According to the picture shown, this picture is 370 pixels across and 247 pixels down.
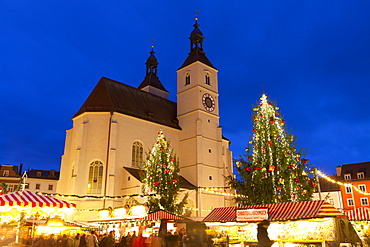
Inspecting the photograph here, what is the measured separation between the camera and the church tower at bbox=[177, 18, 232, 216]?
3688 centimetres

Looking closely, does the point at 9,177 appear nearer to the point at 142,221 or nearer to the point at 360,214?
the point at 142,221

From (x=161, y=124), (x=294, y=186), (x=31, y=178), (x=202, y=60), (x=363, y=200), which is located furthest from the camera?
(x=31, y=178)

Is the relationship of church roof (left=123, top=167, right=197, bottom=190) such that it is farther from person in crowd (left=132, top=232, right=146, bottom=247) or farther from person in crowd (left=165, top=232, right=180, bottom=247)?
person in crowd (left=165, top=232, right=180, bottom=247)

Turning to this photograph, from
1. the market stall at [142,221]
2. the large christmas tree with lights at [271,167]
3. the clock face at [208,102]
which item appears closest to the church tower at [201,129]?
the clock face at [208,102]

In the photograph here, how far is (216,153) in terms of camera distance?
39.5 m

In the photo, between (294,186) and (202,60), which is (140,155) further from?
(294,186)

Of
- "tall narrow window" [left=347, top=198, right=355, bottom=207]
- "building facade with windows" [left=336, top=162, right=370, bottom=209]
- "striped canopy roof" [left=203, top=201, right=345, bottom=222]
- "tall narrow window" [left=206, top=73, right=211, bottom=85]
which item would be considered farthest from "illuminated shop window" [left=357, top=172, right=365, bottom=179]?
"striped canopy roof" [left=203, top=201, right=345, bottom=222]

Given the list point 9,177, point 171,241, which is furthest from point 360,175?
point 9,177

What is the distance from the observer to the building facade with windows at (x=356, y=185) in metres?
45.6

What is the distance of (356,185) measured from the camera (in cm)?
4697

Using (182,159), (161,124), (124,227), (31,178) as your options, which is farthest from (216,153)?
(31,178)

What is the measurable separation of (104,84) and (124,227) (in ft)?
61.3

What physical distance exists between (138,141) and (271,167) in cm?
1951

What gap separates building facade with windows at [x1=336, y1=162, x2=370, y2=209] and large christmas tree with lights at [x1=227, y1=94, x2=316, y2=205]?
103 ft
